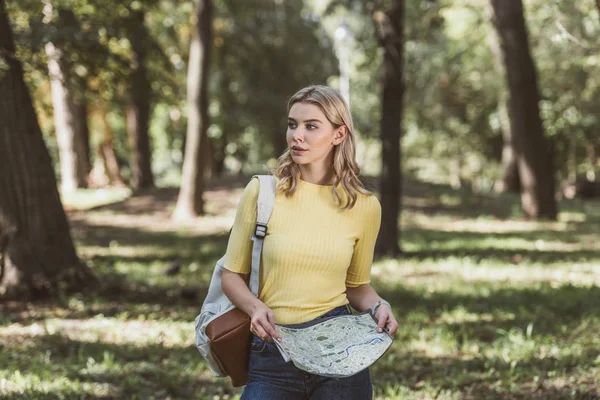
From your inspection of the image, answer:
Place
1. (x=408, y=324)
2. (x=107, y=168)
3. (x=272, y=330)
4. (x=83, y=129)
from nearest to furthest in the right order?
(x=272, y=330) < (x=408, y=324) < (x=83, y=129) < (x=107, y=168)

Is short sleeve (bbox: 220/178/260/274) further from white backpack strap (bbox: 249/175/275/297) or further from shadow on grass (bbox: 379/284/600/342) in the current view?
shadow on grass (bbox: 379/284/600/342)

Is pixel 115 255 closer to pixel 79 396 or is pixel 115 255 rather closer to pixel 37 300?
Result: pixel 37 300

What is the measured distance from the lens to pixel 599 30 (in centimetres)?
1371

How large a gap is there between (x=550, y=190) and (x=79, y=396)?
42.9ft

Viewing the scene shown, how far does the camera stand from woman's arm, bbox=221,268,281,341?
98.7 inches

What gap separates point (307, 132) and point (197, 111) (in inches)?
505

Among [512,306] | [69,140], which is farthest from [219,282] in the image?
[69,140]

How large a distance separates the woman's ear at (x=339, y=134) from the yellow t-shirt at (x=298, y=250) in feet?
0.64

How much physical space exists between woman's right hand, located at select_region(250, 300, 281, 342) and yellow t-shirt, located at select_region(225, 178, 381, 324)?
0.15 meters

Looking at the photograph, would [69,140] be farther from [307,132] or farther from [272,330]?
[272,330]

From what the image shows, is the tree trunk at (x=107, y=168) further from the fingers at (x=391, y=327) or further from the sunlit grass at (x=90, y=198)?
the fingers at (x=391, y=327)

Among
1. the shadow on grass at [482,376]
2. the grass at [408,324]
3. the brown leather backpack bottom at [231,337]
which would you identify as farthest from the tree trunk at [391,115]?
the brown leather backpack bottom at [231,337]

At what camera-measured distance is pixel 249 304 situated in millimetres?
2596

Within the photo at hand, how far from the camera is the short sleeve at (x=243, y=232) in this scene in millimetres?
2693
